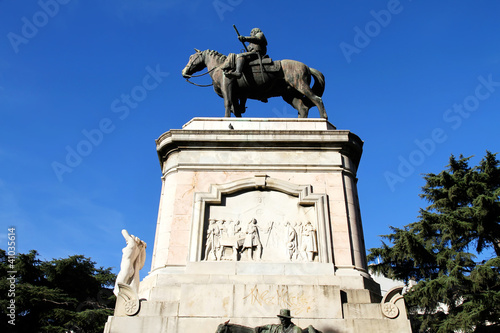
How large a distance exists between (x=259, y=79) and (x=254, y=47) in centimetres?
116

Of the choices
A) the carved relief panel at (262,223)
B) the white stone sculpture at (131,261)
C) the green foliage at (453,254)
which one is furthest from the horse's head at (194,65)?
the green foliage at (453,254)

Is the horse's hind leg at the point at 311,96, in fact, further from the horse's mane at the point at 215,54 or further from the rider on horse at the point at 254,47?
the horse's mane at the point at 215,54

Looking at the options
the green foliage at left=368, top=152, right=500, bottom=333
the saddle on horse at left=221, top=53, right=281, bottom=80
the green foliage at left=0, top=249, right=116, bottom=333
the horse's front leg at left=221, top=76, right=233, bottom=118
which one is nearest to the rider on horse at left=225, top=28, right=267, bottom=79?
the saddle on horse at left=221, top=53, right=281, bottom=80

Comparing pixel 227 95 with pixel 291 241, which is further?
pixel 227 95

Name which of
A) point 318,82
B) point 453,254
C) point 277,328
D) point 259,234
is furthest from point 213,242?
point 453,254

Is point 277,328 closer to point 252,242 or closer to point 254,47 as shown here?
point 252,242

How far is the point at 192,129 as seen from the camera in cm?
1098

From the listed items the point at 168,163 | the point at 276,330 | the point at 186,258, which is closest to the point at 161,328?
the point at 186,258

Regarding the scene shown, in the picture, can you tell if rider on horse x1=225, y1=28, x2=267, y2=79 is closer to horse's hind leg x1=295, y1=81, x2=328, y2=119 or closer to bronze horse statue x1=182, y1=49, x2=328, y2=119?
bronze horse statue x1=182, y1=49, x2=328, y2=119

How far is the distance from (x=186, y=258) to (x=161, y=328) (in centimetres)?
166

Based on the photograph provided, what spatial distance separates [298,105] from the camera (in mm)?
13039

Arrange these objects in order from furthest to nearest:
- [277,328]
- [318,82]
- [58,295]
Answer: [58,295], [318,82], [277,328]

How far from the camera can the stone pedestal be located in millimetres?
8164

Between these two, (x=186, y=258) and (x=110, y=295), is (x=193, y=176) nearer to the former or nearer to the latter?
(x=186, y=258)
